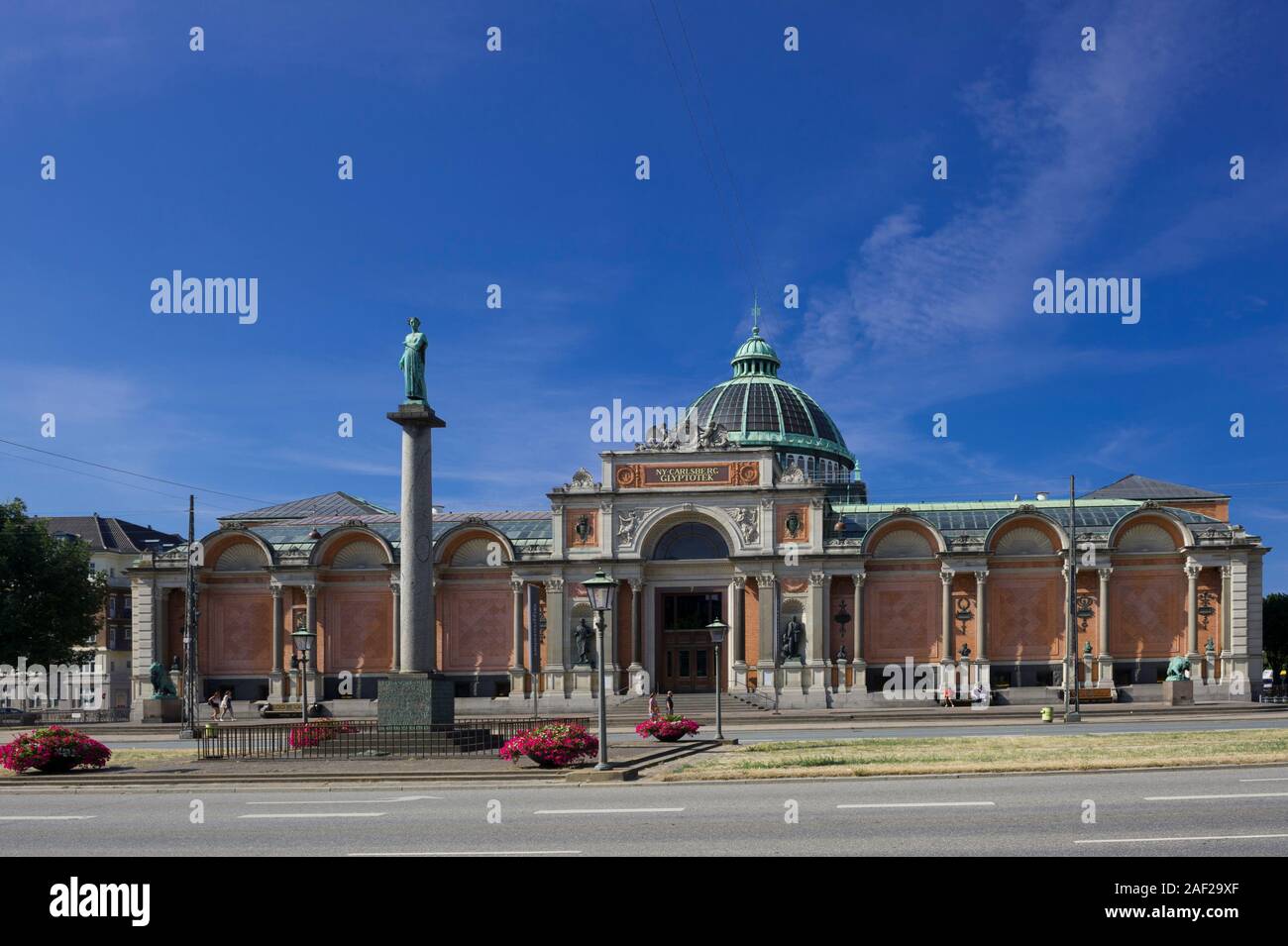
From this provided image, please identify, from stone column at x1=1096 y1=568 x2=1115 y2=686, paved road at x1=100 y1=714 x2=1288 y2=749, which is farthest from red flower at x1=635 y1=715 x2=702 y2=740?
stone column at x1=1096 y1=568 x2=1115 y2=686

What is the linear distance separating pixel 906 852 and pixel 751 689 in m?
52.7

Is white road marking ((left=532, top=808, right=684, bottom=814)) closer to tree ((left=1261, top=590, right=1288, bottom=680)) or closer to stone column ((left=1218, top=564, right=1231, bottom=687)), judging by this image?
stone column ((left=1218, top=564, right=1231, bottom=687))

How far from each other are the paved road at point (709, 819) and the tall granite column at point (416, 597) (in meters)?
8.08

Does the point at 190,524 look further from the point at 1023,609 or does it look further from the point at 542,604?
the point at 1023,609

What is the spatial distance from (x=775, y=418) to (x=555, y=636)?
897 inches

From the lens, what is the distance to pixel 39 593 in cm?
6888

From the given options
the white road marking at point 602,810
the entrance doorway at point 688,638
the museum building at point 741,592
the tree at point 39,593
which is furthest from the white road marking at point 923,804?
the tree at point 39,593

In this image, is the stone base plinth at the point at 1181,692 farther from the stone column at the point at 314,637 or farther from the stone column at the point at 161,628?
the stone column at the point at 161,628

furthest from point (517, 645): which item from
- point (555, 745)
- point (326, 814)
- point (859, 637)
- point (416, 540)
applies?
point (326, 814)

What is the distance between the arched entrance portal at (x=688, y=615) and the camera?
223 ft

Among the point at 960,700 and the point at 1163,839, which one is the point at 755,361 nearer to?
the point at 960,700

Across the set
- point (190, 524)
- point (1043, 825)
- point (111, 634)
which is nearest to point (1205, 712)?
point (1043, 825)
